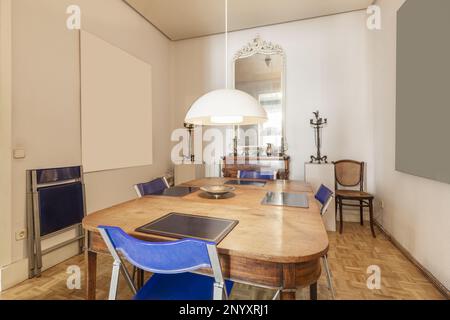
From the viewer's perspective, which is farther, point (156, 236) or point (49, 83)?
point (49, 83)

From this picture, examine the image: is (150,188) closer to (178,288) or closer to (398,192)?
(178,288)

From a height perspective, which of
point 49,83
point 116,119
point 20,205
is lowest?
point 20,205

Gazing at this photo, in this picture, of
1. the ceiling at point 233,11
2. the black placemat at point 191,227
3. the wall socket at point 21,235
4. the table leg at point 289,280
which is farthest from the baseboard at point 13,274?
the ceiling at point 233,11

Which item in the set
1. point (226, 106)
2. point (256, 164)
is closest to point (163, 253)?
point (226, 106)

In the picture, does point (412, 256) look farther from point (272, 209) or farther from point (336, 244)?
point (272, 209)

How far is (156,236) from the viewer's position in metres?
1.03

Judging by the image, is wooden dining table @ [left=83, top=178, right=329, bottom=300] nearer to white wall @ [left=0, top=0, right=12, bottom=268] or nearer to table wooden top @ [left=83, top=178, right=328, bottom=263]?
table wooden top @ [left=83, top=178, right=328, bottom=263]

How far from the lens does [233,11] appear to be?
339 centimetres

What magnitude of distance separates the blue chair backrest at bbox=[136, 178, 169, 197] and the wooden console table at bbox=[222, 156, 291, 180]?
62.1 inches

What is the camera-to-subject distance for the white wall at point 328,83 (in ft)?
11.2

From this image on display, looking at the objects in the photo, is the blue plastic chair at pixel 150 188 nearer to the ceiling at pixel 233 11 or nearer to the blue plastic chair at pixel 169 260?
the blue plastic chair at pixel 169 260
